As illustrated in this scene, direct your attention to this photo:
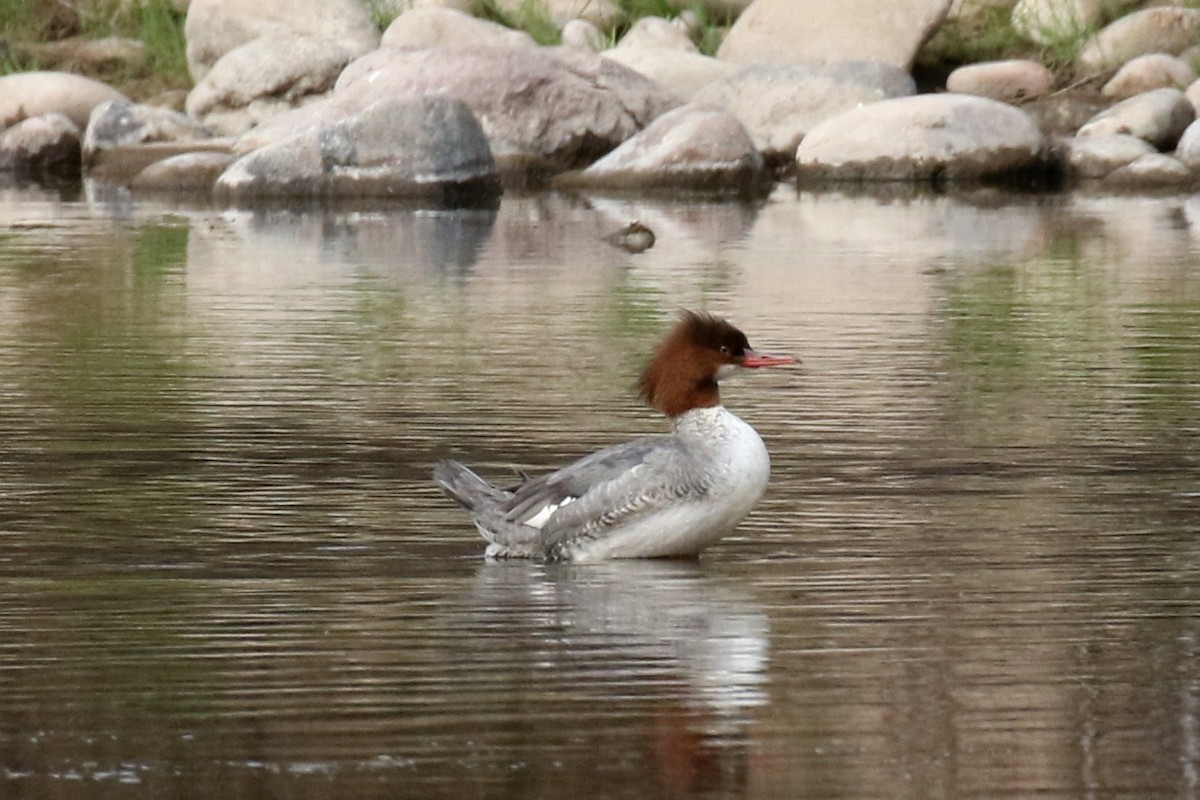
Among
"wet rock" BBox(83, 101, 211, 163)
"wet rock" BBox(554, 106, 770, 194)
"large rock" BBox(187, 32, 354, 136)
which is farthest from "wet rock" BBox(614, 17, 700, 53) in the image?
"wet rock" BBox(83, 101, 211, 163)

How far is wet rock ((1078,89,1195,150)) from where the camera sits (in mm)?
26828

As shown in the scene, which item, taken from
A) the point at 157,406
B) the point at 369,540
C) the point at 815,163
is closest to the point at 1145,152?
the point at 815,163

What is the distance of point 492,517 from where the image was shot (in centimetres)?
736

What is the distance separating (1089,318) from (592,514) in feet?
24.4

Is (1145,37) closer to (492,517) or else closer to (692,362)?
(692,362)

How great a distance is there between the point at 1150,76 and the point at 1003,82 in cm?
175

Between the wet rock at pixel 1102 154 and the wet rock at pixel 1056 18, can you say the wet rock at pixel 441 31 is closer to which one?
the wet rock at pixel 1056 18

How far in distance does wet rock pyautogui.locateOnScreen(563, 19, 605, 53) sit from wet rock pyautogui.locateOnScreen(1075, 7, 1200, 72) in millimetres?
6040

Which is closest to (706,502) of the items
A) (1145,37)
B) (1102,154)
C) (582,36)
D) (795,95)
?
(1102,154)

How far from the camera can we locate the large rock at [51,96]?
29.9 m

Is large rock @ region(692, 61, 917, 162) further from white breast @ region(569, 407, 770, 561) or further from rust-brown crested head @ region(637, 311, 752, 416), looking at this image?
white breast @ region(569, 407, 770, 561)

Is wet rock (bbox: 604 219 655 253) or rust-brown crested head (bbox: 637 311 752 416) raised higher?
rust-brown crested head (bbox: 637 311 752 416)

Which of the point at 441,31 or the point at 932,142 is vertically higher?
the point at 441,31

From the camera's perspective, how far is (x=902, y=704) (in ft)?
17.8
